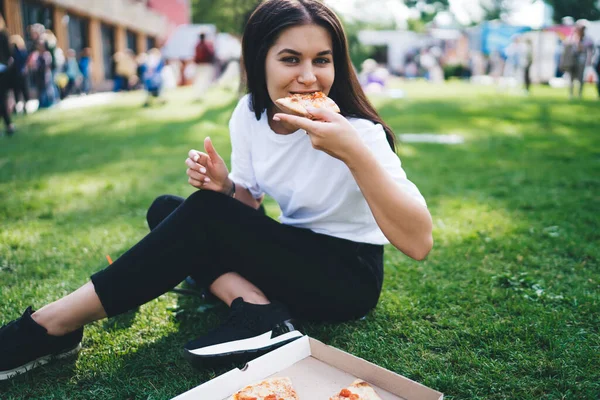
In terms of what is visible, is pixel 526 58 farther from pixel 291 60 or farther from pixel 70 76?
pixel 291 60

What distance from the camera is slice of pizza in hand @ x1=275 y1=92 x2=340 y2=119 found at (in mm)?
1836

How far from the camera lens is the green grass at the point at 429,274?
1943mm

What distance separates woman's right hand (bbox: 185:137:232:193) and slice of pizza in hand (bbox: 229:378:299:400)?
85cm

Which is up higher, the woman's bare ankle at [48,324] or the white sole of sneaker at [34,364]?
the woman's bare ankle at [48,324]

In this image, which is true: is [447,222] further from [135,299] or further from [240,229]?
[135,299]

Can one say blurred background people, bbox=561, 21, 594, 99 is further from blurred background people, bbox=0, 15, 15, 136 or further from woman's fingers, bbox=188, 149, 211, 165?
woman's fingers, bbox=188, 149, 211, 165

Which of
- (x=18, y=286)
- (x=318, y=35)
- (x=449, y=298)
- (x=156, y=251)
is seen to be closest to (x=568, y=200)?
(x=449, y=298)

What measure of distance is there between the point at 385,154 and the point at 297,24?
0.61 meters

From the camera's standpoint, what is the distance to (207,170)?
7.22 feet

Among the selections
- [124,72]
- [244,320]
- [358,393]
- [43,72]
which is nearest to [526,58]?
[43,72]

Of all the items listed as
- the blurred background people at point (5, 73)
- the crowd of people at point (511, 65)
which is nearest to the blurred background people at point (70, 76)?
the blurred background people at point (5, 73)

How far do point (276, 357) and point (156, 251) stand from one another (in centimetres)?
59

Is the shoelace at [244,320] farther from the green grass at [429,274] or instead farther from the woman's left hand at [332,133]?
the woman's left hand at [332,133]

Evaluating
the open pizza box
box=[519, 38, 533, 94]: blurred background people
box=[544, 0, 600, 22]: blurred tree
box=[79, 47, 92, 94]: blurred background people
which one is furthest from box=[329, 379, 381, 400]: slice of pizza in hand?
box=[544, 0, 600, 22]: blurred tree
